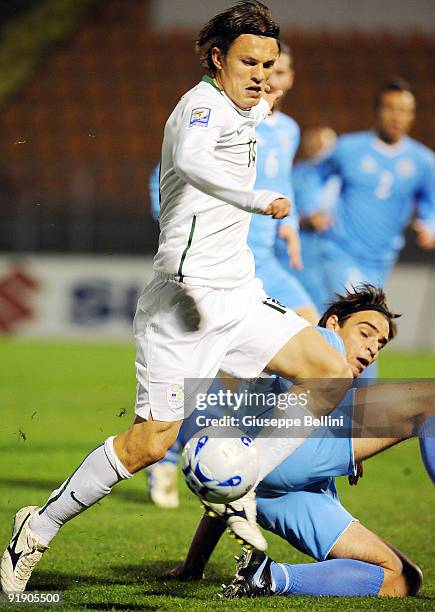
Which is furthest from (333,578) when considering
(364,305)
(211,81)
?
(211,81)

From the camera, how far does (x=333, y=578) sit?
144 inches

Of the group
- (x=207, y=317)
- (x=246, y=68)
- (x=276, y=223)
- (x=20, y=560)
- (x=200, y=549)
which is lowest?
(x=200, y=549)

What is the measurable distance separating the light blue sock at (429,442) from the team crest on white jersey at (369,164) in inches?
169

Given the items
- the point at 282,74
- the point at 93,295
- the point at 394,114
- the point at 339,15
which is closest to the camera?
the point at 282,74

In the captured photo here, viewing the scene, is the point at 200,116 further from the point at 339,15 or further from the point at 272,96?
the point at 339,15

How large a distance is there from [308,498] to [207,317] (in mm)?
703

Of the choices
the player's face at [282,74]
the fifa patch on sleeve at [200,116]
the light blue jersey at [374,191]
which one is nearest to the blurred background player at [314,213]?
the light blue jersey at [374,191]

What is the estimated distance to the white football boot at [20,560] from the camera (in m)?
3.51

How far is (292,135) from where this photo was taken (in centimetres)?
584

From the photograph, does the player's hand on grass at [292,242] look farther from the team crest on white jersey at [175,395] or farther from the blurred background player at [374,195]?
the team crest on white jersey at [175,395]

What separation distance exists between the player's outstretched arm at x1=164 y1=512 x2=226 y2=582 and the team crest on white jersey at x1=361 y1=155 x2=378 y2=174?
4306 mm

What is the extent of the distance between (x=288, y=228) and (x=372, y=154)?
2185mm

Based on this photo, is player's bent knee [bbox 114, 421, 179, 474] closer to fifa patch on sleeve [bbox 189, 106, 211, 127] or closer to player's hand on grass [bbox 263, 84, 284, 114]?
fifa patch on sleeve [bbox 189, 106, 211, 127]

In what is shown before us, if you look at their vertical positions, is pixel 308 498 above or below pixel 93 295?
above
